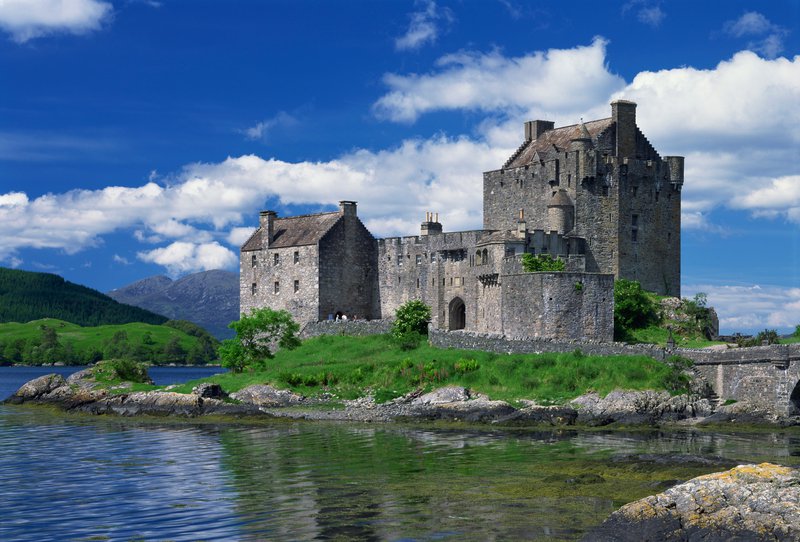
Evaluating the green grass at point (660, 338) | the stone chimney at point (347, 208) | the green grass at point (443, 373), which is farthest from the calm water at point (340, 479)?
the stone chimney at point (347, 208)

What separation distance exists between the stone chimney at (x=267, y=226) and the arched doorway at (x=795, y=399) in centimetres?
4452

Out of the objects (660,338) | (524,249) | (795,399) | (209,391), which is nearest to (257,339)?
(209,391)

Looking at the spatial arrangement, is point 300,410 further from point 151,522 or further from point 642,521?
point 642,521

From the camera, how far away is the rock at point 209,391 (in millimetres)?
59406

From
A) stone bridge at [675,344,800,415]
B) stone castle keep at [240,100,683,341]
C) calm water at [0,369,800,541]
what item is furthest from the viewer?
stone castle keep at [240,100,683,341]

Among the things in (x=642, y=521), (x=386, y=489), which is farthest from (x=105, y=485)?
(x=642, y=521)

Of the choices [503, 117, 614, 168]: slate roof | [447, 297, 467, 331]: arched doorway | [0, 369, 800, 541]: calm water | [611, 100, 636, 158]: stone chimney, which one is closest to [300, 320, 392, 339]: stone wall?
[447, 297, 467, 331]: arched doorway

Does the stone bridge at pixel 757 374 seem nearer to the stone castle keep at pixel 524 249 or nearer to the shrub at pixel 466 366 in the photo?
the stone castle keep at pixel 524 249

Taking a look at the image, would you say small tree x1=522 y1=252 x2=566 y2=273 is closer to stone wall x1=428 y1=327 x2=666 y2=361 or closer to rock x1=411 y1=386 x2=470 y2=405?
stone wall x1=428 y1=327 x2=666 y2=361

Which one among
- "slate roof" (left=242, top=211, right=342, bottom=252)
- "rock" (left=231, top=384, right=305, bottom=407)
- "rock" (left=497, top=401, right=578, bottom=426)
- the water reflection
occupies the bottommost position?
the water reflection

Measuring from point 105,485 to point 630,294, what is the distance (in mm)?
39214

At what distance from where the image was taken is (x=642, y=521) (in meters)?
23.2

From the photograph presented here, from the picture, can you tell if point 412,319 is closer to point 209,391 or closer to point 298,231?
point 298,231

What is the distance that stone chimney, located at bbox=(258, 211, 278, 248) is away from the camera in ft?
270
